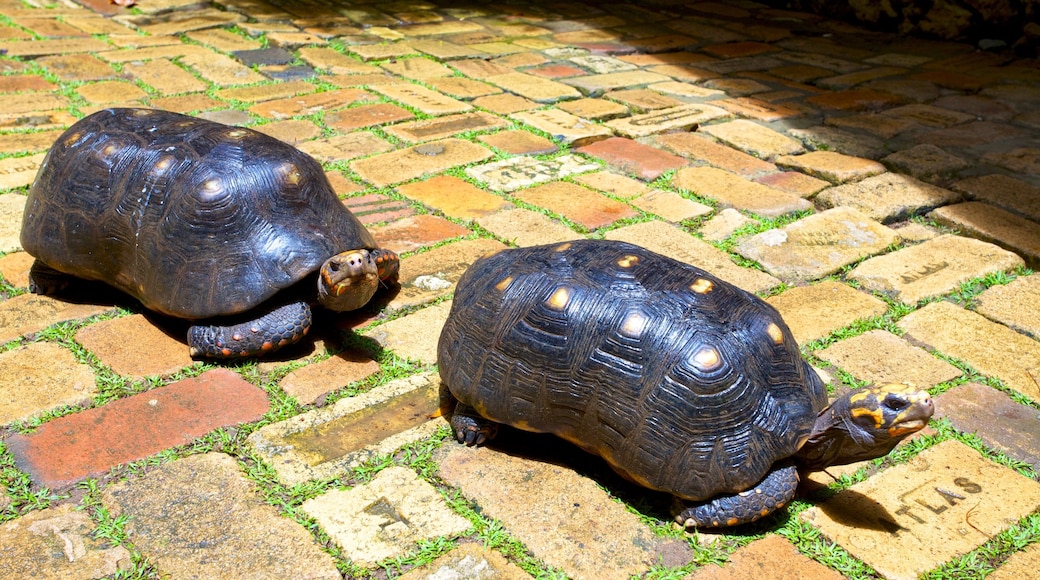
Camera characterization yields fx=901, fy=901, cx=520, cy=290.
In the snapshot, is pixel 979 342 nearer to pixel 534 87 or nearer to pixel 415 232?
pixel 415 232

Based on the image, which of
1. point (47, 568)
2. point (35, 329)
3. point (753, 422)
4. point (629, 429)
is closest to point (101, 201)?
point (35, 329)

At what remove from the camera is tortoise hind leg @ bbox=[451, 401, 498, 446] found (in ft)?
10.3

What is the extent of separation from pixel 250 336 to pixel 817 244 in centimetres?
289

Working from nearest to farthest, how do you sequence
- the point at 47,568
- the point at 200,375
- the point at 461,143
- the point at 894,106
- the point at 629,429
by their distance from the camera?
the point at 47,568 < the point at 629,429 < the point at 200,375 < the point at 461,143 < the point at 894,106

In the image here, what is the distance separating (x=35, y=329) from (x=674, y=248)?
9.69ft

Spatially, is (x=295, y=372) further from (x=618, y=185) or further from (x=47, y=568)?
(x=618, y=185)

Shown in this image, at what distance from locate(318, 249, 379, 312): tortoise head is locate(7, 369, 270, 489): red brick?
1.49 feet

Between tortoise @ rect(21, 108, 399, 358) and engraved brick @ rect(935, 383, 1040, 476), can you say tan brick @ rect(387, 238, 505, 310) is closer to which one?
tortoise @ rect(21, 108, 399, 358)

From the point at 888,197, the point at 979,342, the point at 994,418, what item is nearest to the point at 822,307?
the point at 979,342

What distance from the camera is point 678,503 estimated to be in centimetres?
283

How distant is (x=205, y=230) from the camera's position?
357cm

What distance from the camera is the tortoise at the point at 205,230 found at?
3.52 meters

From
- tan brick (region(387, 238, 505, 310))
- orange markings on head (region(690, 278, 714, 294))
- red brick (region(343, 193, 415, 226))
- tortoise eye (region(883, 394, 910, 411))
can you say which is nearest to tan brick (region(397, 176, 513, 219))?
red brick (region(343, 193, 415, 226))

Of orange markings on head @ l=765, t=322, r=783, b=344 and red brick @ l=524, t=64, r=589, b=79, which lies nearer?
orange markings on head @ l=765, t=322, r=783, b=344
